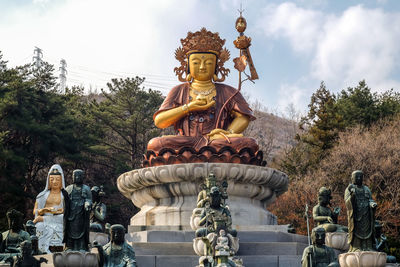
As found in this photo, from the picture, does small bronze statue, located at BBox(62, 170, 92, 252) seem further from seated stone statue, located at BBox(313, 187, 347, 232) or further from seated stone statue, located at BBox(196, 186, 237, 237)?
seated stone statue, located at BBox(313, 187, 347, 232)

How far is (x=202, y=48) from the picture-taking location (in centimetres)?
1455

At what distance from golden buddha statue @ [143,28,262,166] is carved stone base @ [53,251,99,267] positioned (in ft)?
17.4

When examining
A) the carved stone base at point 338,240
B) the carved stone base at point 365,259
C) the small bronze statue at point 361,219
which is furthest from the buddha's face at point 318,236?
the carved stone base at point 338,240

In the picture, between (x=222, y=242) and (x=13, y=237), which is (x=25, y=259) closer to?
(x=13, y=237)

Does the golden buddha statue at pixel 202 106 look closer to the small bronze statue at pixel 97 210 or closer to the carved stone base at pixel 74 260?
the small bronze statue at pixel 97 210

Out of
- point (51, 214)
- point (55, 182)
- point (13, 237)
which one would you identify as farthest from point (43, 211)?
point (13, 237)

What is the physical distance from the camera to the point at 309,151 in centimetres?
2884

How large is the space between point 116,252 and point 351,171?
61.2 feet

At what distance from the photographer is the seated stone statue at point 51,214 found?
473 inches

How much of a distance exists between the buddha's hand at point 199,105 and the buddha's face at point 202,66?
0.81 meters

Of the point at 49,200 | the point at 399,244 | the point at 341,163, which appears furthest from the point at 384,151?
the point at 49,200

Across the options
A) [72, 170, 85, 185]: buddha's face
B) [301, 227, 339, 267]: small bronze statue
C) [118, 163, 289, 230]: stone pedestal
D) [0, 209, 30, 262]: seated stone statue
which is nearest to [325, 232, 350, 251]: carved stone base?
[301, 227, 339, 267]: small bronze statue

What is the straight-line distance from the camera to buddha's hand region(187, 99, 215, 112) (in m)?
13.8

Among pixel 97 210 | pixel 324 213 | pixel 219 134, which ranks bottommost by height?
pixel 324 213
